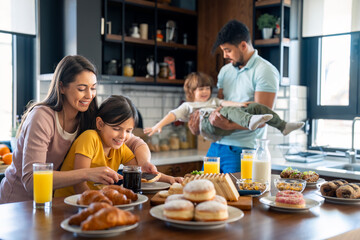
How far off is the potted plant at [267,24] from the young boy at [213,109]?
843 mm

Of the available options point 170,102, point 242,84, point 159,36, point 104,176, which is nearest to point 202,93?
point 242,84

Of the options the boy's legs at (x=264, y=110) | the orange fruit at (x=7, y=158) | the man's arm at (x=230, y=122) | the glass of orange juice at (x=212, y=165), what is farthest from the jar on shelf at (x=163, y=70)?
the glass of orange juice at (x=212, y=165)

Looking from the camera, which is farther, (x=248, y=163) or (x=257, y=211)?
(x=248, y=163)

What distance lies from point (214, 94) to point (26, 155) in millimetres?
2989

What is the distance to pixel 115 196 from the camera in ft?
4.94

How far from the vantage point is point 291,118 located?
170 inches

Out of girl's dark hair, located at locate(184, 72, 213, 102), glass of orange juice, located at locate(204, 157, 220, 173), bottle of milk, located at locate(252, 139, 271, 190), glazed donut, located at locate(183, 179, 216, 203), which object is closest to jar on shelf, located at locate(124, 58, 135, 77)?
girl's dark hair, located at locate(184, 72, 213, 102)

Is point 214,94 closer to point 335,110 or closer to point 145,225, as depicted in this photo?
point 335,110

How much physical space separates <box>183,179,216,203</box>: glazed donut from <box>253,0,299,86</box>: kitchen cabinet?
2.84m

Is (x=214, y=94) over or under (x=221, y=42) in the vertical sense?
under

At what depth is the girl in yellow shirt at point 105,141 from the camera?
80.8 inches

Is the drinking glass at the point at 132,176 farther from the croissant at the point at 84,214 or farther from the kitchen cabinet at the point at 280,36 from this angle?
the kitchen cabinet at the point at 280,36

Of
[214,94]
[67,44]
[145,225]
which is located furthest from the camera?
[214,94]

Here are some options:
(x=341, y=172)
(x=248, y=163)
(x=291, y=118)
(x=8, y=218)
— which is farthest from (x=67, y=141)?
(x=291, y=118)
